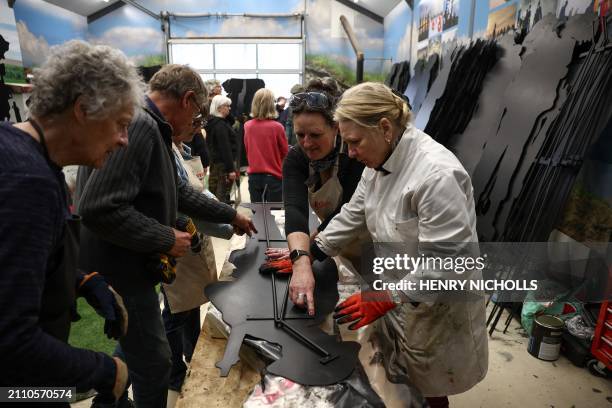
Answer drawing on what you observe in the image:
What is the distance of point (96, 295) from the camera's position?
118 centimetres

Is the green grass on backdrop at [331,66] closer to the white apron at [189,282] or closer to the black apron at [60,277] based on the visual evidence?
the white apron at [189,282]

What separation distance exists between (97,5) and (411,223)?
11.3m

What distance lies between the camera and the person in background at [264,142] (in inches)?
164

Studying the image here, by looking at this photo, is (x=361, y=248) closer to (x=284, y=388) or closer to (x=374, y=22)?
(x=284, y=388)

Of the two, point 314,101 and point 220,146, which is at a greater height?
point 314,101

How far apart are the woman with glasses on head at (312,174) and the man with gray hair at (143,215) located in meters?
0.45

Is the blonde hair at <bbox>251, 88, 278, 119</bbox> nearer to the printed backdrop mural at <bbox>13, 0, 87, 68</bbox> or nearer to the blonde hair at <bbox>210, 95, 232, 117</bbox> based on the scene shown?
the blonde hair at <bbox>210, 95, 232, 117</bbox>

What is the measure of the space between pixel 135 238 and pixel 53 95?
621 millimetres

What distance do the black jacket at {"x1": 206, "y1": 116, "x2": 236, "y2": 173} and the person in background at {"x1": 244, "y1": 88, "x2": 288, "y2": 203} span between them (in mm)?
490

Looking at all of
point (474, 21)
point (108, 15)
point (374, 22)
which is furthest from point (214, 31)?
point (474, 21)

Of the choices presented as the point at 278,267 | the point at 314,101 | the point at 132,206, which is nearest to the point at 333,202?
the point at 278,267

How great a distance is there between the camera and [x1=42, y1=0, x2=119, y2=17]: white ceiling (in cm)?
900

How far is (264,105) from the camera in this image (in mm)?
4164

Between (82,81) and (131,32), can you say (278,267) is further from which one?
(131,32)
